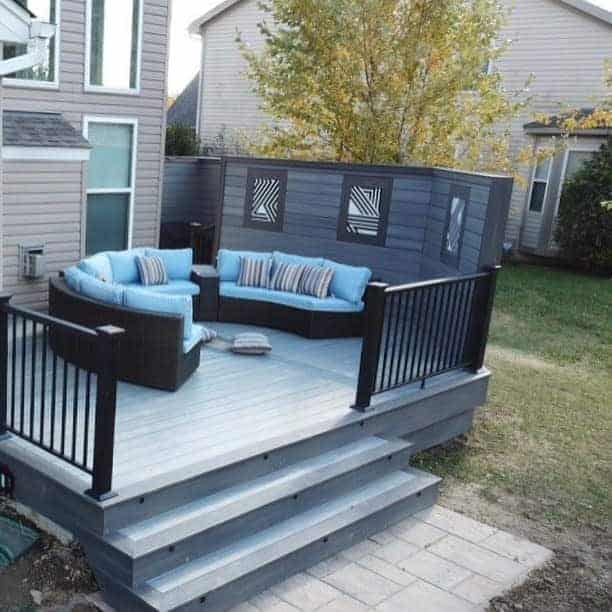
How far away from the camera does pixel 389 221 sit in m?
8.41

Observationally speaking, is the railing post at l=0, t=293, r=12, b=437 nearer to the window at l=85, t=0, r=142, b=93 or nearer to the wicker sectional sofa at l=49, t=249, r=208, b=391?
the wicker sectional sofa at l=49, t=249, r=208, b=391

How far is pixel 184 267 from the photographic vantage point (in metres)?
8.16

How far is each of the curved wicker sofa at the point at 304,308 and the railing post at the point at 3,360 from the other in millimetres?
3463

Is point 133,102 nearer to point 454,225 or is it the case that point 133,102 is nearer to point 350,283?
point 350,283

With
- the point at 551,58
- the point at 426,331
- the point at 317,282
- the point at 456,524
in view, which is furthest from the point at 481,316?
the point at 551,58

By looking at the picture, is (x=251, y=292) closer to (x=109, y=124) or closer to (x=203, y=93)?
(x=109, y=124)

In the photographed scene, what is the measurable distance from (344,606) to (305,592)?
0.25 m

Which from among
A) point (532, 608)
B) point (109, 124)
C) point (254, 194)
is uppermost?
point (109, 124)

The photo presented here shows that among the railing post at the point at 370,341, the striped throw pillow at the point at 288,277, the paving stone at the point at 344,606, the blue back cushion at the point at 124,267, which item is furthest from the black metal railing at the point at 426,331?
the blue back cushion at the point at 124,267

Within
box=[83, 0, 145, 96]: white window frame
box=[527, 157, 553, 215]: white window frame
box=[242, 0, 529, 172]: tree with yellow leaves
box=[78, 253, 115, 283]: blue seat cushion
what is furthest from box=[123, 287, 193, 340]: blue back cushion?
box=[527, 157, 553, 215]: white window frame

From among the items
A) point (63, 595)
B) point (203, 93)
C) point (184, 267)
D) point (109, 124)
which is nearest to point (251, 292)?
point (184, 267)

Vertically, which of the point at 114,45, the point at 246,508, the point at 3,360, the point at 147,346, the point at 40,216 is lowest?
the point at 246,508

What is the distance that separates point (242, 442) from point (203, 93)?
55.1ft

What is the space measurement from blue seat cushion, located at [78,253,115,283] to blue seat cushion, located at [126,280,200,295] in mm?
332
